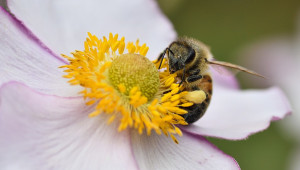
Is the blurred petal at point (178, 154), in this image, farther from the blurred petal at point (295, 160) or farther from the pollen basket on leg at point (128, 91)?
the blurred petal at point (295, 160)

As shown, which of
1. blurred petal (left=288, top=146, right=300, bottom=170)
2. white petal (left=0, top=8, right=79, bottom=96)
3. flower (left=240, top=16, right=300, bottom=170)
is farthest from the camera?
flower (left=240, top=16, right=300, bottom=170)

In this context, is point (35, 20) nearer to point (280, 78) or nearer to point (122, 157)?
point (122, 157)

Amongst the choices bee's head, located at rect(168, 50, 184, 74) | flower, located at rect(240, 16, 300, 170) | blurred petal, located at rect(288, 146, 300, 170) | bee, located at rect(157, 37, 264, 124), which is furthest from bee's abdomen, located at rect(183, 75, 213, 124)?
flower, located at rect(240, 16, 300, 170)

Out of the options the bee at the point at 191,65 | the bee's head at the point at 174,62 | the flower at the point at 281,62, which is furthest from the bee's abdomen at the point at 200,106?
the flower at the point at 281,62

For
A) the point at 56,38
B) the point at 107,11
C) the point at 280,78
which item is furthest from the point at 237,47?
the point at 56,38

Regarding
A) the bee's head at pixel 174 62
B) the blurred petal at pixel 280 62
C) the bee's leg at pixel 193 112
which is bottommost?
the blurred petal at pixel 280 62

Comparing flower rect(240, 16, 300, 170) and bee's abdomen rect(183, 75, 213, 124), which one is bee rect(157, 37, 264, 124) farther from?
flower rect(240, 16, 300, 170)

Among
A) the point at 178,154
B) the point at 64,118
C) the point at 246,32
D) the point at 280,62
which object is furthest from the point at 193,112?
the point at 280,62
